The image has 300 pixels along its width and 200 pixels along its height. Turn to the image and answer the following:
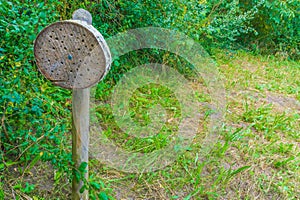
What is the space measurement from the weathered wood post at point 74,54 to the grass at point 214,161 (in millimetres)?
716

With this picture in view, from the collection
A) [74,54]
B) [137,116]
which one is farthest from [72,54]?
[137,116]

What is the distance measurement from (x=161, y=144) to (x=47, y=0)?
1.34 m

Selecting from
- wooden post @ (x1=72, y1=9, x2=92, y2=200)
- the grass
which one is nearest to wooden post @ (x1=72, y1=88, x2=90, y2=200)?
wooden post @ (x1=72, y1=9, x2=92, y2=200)

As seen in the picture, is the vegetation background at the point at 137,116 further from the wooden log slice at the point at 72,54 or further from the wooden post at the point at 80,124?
the wooden log slice at the point at 72,54

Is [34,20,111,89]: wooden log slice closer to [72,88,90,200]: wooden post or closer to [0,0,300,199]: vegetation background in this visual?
[72,88,90,200]: wooden post

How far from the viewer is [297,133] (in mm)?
2857

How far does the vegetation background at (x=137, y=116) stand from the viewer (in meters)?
1.72

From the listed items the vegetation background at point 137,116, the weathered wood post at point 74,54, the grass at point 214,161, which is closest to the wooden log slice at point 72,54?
the weathered wood post at point 74,54

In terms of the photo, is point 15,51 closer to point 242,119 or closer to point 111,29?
point 111,29

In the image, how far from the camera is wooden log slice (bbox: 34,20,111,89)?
129 centimetres

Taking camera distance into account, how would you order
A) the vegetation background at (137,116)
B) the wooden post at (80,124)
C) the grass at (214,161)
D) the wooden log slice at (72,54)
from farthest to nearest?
the grass at (214,161), the vegetation background at (137,116), the wooden post at (80,124), the wooden log slice at (72,54)

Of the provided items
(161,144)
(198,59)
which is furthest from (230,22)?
(161,144)

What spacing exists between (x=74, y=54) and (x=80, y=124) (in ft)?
1.20

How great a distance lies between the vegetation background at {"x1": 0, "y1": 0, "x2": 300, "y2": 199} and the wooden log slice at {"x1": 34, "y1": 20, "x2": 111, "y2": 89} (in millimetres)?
353
